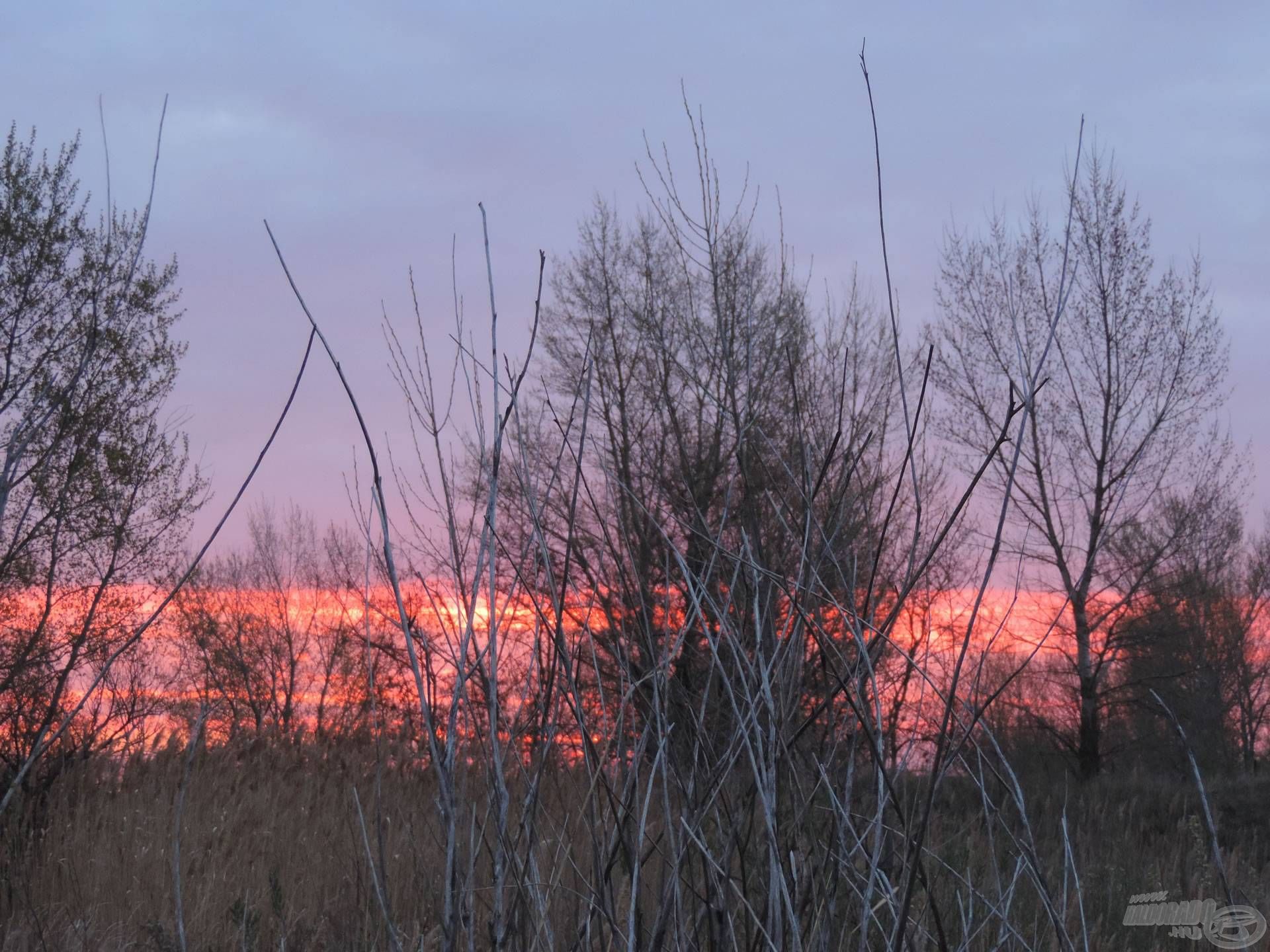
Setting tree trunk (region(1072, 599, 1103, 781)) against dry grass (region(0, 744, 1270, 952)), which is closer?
dry grass (region(0, 744, 1270, 952))

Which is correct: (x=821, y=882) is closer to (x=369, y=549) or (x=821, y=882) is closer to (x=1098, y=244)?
(x=369, y=549)

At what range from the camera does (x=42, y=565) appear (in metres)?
11.9

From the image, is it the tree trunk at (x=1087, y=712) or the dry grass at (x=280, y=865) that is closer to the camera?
the dry grass at (x=280, y=865)

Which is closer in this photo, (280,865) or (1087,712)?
(280,865)

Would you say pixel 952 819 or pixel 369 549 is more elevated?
pixel 369 549

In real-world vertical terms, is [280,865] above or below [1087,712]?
above

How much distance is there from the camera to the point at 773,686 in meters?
1.77

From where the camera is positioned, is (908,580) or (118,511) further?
(118,511)

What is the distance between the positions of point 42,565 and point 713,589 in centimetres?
1064

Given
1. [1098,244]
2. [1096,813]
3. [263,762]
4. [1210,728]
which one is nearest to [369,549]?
[263,762]

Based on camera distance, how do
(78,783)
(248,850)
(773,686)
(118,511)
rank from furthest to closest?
(118,511), (78,783), (248,850), (773,686)

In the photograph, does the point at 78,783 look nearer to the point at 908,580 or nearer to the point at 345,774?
the point at 345,774

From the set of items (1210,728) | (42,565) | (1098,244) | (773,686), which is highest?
(1098,244)

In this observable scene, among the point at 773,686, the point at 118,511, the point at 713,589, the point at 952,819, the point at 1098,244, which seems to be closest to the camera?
the point at 773,686
